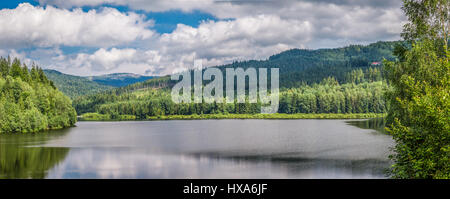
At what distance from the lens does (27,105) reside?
8894 centimetres

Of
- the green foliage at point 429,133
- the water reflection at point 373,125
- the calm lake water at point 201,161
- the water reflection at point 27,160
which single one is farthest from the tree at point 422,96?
the water reflection at point 373,125

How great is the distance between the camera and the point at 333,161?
1531 inches

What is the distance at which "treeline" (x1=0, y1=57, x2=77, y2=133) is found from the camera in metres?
84.2

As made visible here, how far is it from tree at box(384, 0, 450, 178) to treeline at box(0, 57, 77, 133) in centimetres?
7852

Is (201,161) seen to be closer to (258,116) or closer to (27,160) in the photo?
(27,160)

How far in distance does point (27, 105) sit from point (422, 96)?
8910cm

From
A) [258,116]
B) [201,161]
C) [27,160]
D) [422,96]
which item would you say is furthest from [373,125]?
[422,96]

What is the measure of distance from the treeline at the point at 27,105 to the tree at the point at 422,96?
3091 inches

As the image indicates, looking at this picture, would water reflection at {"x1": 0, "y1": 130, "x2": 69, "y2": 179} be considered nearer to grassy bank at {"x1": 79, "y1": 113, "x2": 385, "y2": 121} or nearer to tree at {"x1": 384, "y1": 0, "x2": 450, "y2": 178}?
tree at {"x1": 384, "y1": 0, "x2": 450, "y2": 178}

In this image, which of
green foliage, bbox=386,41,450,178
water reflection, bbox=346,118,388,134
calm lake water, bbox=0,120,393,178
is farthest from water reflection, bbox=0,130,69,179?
water reflection, bbox=346,118,388,134

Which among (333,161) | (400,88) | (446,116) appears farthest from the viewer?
(333,161)
